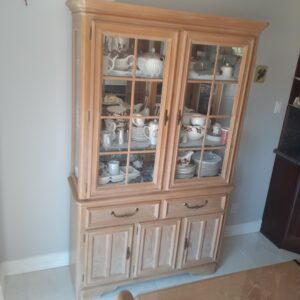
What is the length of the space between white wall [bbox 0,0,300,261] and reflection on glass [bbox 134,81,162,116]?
467 millimetres

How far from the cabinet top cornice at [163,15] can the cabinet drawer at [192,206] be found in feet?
3.41

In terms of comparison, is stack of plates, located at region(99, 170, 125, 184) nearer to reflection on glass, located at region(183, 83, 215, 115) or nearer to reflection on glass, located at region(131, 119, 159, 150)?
reflection on glass, located at region(131, 119, 159, 150)

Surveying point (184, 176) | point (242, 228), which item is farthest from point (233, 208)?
point (184, 176)

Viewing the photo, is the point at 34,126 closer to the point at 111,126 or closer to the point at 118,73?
the point at 111,126

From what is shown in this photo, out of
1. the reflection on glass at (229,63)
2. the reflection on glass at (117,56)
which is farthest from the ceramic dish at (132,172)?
the reflection on glass at (229,63)

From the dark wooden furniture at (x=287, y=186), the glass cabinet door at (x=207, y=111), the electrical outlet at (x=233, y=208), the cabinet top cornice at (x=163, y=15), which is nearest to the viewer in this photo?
the cabinet top cornice at (x=163, y=15)

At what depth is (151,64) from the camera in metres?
1.75

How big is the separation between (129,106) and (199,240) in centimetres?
108

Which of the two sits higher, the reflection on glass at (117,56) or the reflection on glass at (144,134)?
the reflection on glass at (117,56)

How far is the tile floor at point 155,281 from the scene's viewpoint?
210cm

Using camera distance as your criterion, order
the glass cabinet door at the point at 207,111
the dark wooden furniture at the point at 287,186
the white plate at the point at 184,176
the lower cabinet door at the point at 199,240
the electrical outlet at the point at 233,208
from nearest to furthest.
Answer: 1. the glass cabinet door at the point at 207,111
2. the white plate at the point at 184,176
3. the lower cabinet door at the point at 199,240
4. the dark wooden furniture at the point at 287,186
5. the electrical outlet at the point at 233,208

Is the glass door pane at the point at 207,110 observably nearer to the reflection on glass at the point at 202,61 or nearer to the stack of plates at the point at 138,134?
the reflection on glass at the point at 202,61

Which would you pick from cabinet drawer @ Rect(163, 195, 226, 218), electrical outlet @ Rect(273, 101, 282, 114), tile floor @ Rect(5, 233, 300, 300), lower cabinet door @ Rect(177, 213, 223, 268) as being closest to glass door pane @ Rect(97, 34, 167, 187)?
cabinet drawer @ Rect(163, 195, 226, 218)

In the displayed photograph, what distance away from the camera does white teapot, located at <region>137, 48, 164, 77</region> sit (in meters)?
1.72
